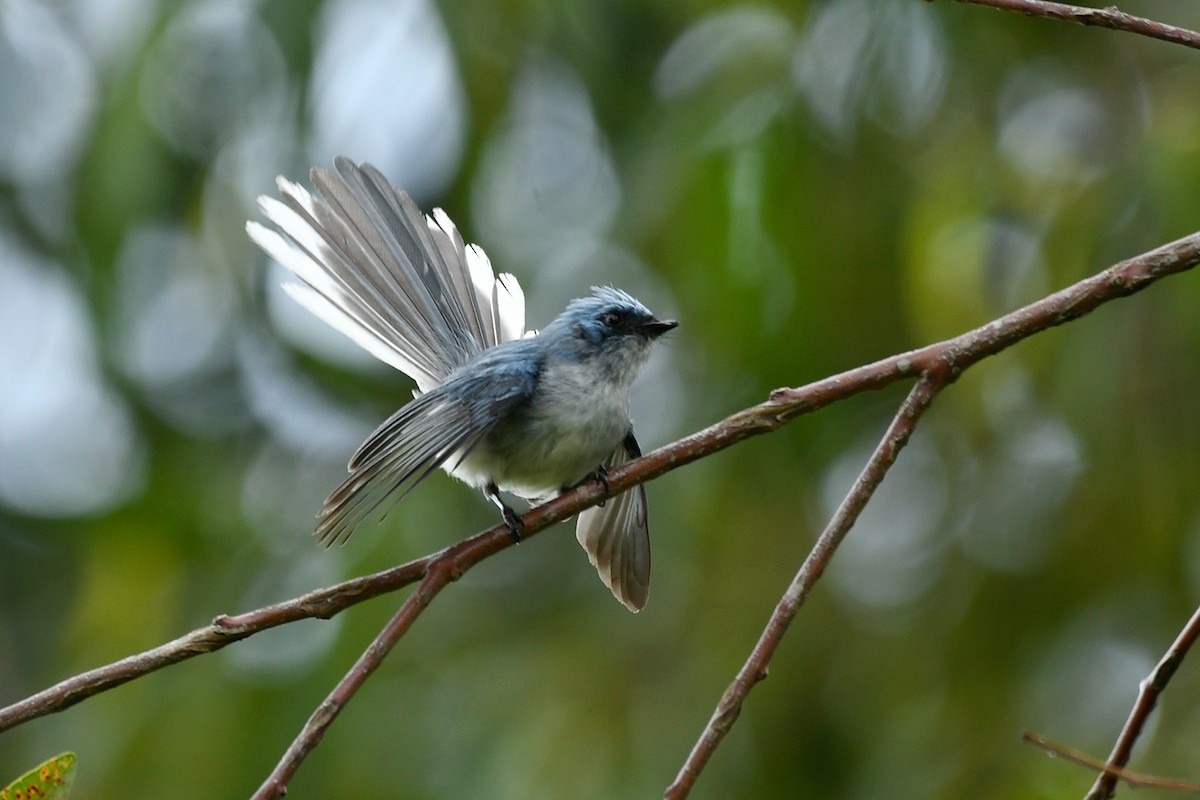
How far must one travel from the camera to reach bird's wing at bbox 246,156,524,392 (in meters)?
3.34

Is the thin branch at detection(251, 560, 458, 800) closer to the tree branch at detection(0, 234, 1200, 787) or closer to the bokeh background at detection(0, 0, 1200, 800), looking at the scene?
the tree branch at detection(0, 234, 1200, 787)

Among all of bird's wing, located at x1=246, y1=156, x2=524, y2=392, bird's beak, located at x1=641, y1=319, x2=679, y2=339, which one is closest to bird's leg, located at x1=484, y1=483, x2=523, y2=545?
bird's wing, located at x1=246, y1=156, x2=524, y2=392

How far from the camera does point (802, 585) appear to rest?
1847mm

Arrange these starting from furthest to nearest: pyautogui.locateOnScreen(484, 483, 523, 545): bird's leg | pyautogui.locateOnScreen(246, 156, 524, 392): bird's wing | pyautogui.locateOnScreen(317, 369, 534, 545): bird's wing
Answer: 1. pyautogui.locateOnScreen(246, 156, 524, 392): bird's wing
2. pyautogui.locateOnScreen(317, 369, 534, 545): bird's wing
3. pyautogui.locateOnScreen(484, 483, 523, 545): bird's leg

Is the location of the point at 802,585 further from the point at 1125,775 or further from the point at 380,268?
the point at 380,268

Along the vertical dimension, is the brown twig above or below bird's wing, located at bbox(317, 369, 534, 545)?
above

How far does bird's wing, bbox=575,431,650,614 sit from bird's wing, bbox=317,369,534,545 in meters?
0.36

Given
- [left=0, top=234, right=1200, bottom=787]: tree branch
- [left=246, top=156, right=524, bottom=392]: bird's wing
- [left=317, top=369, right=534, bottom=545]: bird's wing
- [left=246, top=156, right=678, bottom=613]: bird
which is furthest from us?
[left=246, top=156, right=524, bottom=392]: bird's wing

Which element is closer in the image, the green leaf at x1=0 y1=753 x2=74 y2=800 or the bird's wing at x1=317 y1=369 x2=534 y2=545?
the green leaf at x1=0 y1=753 x2=74 y2=800

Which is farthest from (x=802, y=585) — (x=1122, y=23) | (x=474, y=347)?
(x=474, y=347)

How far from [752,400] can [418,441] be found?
1.78 metres

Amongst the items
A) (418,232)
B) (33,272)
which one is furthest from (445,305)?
(33,272)

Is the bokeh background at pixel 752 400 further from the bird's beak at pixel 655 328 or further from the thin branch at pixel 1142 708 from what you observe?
the thin branch at pixel 1142 708

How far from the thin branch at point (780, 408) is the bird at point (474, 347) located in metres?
0.70
